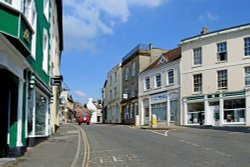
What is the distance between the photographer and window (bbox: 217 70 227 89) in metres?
36.3

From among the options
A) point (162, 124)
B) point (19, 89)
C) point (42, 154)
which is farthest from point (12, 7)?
point (162, 124)

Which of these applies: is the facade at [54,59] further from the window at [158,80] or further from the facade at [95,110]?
the facade at [95,110]

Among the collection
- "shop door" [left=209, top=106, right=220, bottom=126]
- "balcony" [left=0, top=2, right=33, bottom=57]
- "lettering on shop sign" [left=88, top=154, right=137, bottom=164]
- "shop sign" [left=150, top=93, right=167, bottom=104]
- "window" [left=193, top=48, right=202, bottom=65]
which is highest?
"window" [left=193, top=48, right=202, bottom=65]

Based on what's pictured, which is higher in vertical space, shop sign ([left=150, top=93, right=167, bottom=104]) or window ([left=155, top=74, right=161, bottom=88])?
window ([left=155, top=74, right=161, bottom=88])

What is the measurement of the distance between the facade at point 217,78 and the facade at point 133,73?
1098cm

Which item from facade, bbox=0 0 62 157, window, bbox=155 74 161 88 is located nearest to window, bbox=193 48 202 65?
window, bbox=155 74 161 88

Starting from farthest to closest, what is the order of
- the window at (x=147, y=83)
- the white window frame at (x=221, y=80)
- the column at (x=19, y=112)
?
the window at (x=147, y=83), the white window frame at (x=221, y=80), the column at (x=19, y=112)

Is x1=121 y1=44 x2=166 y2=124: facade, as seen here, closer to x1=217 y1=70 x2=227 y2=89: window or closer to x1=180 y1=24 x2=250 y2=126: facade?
x1=180 y1=24 x2=250 y2=126: facade

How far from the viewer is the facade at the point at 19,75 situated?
11.9 metres

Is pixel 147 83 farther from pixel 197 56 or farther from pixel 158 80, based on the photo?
pixel 197 56

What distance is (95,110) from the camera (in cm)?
9769

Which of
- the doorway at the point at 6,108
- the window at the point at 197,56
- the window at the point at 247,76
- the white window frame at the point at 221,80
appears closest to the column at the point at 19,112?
the doorway at the point at 6,108

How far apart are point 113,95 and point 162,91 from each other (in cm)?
2270

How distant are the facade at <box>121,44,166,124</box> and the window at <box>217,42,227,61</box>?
47.0ft
